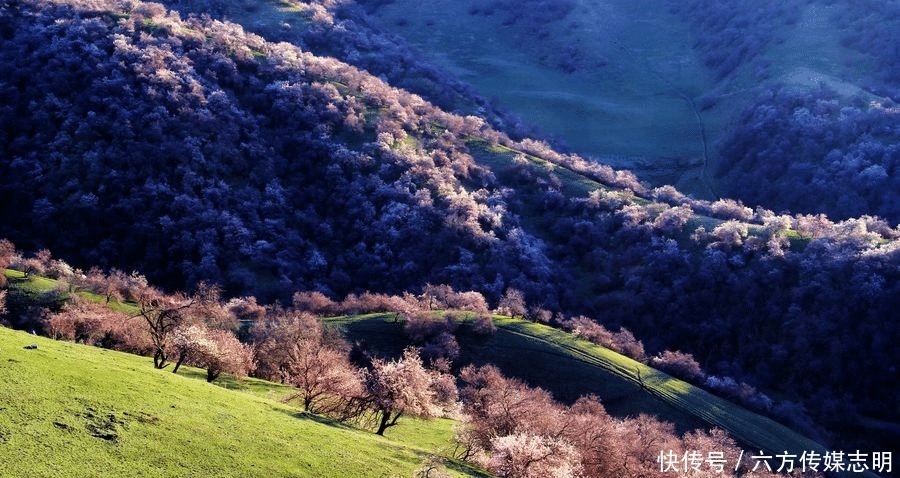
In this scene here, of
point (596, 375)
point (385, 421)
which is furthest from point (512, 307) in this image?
point (385, 421)

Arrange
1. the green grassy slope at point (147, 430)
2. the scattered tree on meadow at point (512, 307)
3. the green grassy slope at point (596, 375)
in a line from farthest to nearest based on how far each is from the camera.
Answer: the scattered tree on meadow at point (512, 307), the green grassy slope at point (596, 375), the green grassy slope at point (147, 430)

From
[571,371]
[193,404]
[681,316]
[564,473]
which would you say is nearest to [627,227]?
[681,316]

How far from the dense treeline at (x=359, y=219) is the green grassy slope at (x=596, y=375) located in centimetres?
700

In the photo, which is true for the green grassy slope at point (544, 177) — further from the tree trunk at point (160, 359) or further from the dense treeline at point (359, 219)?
the tree trunk at point (160, 359)

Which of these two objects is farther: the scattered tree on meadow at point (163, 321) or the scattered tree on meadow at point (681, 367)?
the scattered tree on meadow at point (681, 367)

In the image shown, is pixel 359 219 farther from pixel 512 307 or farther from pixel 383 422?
pixel 383 422

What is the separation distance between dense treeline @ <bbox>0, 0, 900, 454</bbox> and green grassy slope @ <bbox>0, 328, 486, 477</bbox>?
4507 cm

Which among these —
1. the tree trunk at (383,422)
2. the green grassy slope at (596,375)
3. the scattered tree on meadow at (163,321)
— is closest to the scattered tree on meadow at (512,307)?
the green grassy slope at (596,375)

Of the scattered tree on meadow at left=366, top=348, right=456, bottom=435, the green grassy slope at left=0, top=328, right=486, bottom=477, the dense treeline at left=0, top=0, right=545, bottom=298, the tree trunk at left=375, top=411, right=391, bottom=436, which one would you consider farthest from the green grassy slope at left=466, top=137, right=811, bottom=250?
the green grassy slope at left=0, top=328, right=486, bottom=477

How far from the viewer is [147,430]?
35.2 m

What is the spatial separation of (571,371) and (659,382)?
11246mm

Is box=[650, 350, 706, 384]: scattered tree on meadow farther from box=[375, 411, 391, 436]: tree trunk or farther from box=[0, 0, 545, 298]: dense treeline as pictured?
box=[375, 411, 391, 436]: tree trunk

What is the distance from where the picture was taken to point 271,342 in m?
70.4

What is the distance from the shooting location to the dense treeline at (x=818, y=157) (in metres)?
160
